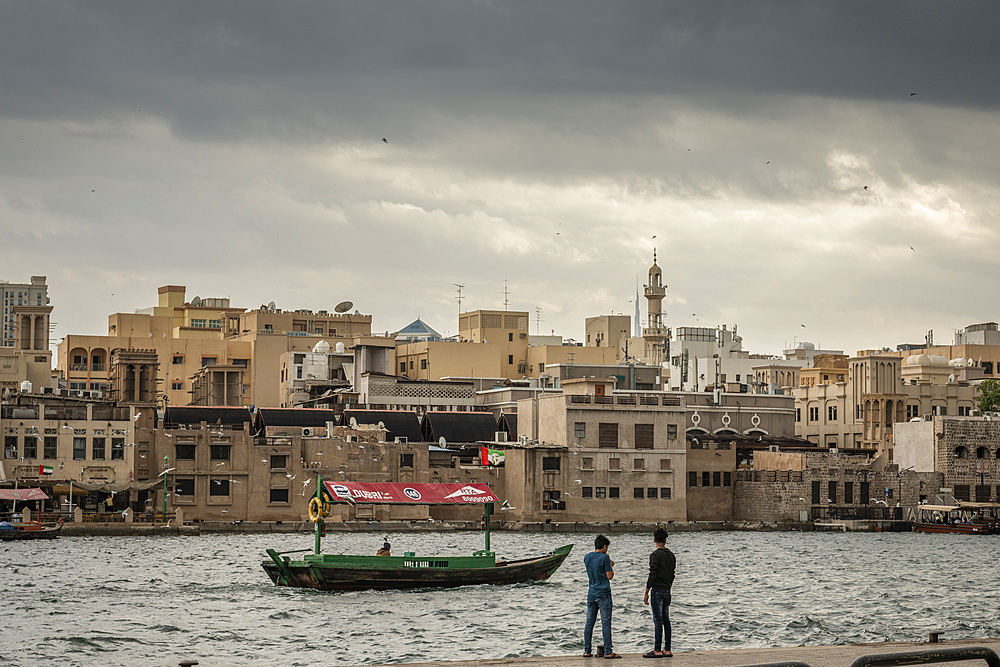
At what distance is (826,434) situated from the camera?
11100cm

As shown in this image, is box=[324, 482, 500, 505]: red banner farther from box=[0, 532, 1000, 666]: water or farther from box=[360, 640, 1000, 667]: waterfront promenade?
box=[360, 640, 1000, 667]: waterfront promenade

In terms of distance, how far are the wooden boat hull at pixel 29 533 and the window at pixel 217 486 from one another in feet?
39.0

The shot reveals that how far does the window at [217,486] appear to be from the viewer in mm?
81188

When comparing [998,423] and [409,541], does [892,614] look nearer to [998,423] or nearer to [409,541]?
[409,541]

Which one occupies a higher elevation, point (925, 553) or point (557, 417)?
point (557, 417)

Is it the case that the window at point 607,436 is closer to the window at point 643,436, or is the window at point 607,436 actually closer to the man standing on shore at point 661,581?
the window at point 643,436

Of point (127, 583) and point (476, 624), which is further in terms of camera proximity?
point (127, 583)

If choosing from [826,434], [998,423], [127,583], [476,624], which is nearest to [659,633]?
[476,624]

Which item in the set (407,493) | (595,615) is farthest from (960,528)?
(595,615)

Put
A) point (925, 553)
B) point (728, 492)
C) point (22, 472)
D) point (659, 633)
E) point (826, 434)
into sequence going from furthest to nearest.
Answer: point (826, 434) < point (728, 492) < point (22, 472) < point (925, 553) < point (659, 633)

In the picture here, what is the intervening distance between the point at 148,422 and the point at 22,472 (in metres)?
9.21

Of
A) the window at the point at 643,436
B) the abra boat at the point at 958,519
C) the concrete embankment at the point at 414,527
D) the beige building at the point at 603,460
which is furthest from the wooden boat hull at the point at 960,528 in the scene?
the window at the point at 643,436

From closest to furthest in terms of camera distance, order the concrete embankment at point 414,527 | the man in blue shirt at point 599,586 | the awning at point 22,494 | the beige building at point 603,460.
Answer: the man in blue shirt at point 599,586 < the awning at point 22,494 < the concrete embankment at point 414,527 < the beige building at point 603,460

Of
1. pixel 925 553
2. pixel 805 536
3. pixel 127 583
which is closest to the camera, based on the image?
pixel 127 583
